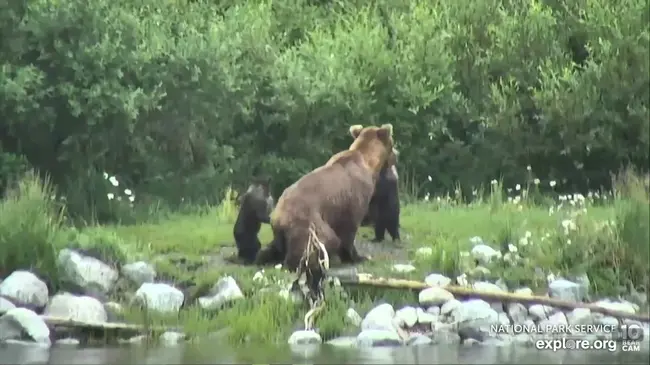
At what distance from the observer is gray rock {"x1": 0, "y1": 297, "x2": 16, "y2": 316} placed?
715cm

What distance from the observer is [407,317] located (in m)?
7.14

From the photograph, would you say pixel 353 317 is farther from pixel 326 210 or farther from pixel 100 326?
pixel 100 326

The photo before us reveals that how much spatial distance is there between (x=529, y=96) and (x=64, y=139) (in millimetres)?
4508

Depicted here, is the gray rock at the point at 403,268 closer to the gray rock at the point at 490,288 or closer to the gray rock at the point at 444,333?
the gray rock at the point at 490,288

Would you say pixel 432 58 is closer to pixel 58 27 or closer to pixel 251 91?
pixel 251 91

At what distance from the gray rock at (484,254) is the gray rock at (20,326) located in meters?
2.97

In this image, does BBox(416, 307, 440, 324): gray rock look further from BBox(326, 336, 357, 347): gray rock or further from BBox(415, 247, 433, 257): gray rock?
BBox(415, 247, 433, 257): gray rock

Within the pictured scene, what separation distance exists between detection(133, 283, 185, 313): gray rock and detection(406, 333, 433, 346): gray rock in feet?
5.05

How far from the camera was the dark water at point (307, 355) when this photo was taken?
250 inches

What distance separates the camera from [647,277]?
25.3 ft

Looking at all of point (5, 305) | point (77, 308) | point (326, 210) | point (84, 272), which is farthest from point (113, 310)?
point (326, 210)

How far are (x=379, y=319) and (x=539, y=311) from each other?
1.06m

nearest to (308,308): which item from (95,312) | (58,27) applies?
(95,312)

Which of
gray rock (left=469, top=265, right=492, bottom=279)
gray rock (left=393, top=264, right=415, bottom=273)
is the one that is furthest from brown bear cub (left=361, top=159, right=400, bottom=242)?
gray rock (left=469, top=265, right=492, bottom=279)
